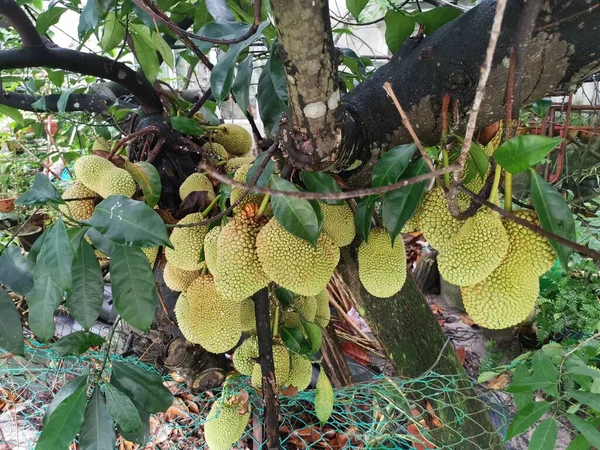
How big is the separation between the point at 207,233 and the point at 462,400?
0.62 metres

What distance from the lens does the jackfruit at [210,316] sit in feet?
2.31

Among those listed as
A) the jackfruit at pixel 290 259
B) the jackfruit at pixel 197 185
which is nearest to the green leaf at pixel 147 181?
the jackfruit at pixel 197 185

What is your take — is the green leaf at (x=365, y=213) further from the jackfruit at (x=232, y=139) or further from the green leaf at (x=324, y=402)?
the jackfruit at (x=232, y=139)

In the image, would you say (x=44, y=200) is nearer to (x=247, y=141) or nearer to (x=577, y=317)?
(x=247, y=141)

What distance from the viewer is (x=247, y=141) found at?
100 cm

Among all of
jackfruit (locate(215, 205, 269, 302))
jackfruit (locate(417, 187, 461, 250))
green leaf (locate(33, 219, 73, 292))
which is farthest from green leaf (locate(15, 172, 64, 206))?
jackfruit (locate(417, 187, 461, 250))

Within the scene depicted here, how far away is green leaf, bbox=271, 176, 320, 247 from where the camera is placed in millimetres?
484

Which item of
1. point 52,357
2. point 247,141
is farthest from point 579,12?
point 52,357

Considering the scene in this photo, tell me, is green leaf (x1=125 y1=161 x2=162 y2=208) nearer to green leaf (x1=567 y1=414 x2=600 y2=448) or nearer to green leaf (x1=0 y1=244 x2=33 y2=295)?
green leaf (x1=0 y1=244 x2=33 y2=295)

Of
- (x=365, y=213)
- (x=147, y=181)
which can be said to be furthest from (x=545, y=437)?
(x=147, y=181)

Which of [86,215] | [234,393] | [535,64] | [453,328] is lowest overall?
[453,328]

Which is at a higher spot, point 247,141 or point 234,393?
point 247,141

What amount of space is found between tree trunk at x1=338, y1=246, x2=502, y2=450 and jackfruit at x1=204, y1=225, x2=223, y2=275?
283mm

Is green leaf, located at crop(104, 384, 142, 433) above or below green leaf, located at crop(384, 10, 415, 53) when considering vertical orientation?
below
